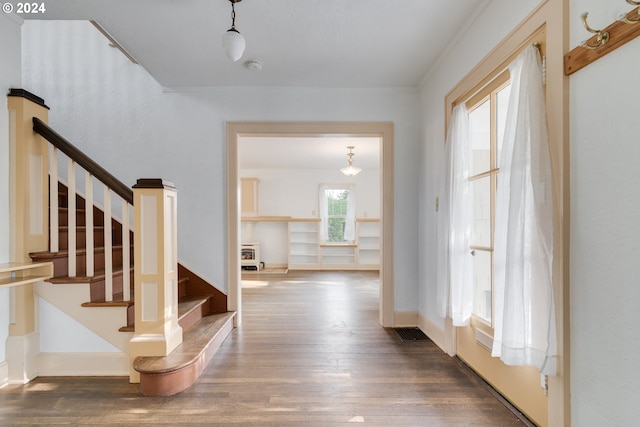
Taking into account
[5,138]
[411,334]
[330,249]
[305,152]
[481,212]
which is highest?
[305,152]

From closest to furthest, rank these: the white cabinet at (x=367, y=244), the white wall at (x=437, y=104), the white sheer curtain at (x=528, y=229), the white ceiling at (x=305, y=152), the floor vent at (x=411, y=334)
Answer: the white sheer curtain at (x=528, y=229)
the white wall at (x=437, y=104)
the floor vent at (x=411, y=334)
the white ceiling at (x=305, y=152)
the white cabinet at (x=367, y=244)

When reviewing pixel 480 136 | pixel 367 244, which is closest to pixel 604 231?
pixel 480 136

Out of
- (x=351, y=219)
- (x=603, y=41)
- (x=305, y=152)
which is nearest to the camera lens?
(x=603, y=41)

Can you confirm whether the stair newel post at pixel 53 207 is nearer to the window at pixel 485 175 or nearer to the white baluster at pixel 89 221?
the white baluster at pixel 89 221

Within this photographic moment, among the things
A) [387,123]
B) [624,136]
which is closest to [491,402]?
[624,136]

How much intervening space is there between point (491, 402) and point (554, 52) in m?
1.98

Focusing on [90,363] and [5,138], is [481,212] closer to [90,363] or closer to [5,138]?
[90,363]

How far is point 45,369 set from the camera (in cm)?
221

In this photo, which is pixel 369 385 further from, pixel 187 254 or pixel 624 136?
pixel 187 254

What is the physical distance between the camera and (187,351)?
2205mm

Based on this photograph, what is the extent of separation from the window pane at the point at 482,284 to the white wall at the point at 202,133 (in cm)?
101

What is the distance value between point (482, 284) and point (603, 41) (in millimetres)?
1558

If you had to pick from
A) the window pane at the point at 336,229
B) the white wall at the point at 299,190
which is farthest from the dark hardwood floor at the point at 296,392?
the white wall at the point at 299,190

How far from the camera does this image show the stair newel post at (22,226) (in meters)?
2.12
